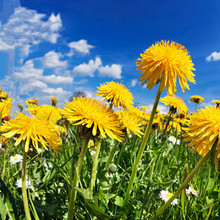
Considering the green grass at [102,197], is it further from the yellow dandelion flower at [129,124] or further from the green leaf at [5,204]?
the yellow dandelion flower at [129,124]

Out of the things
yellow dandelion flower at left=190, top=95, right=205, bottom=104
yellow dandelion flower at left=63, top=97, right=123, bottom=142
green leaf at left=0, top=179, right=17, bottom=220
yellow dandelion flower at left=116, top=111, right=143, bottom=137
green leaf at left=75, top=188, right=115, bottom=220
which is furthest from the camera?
yellow dandelion flower at left=190, top=95, right=205, bottom=104

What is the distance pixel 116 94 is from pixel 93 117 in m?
0.66

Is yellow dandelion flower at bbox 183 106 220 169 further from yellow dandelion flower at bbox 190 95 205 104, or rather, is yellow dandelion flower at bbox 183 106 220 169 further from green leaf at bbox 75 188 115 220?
yellow dandelion flower at bbox 190 95 205 104

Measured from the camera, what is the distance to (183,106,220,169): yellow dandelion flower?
123 centimetres

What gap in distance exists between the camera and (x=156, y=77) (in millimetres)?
1547

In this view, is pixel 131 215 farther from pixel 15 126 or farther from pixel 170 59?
pixel 170 59

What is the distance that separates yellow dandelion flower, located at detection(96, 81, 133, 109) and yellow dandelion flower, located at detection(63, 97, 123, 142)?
0.46 metres

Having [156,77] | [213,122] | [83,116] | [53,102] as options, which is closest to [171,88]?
[156,77]

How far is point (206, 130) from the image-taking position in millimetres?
1317

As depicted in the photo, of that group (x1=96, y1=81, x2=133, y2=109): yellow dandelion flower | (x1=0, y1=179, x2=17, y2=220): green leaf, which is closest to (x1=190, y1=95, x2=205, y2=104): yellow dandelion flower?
(x1=96, y1=81, x2=133, y2=109): yellow dandelion flower

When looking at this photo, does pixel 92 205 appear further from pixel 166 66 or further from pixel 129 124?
pixel 166 66

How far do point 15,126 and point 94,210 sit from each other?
76 cm

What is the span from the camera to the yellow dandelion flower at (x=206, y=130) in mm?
1233

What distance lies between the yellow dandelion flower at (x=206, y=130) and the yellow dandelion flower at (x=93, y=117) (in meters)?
0.53
